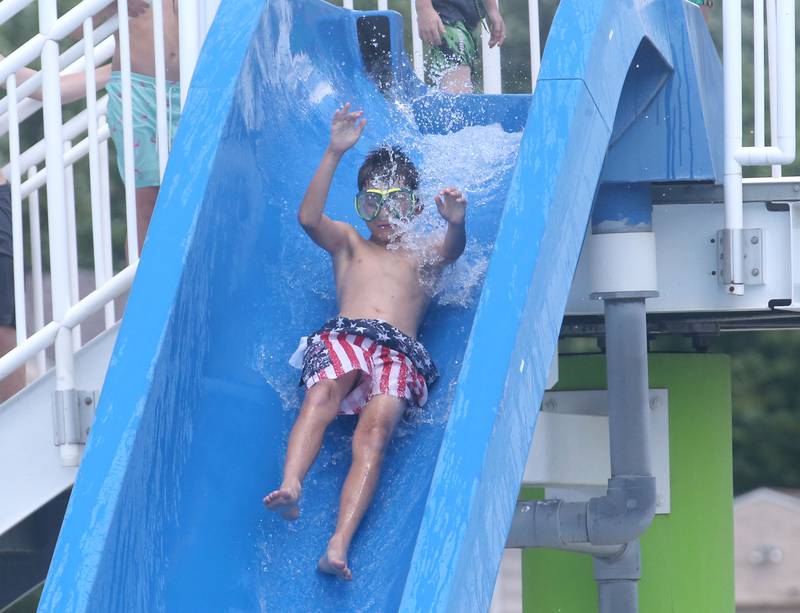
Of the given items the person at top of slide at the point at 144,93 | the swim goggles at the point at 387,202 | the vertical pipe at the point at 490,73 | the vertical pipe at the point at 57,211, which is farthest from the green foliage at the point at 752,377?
the swim goggles at the point at 387,202

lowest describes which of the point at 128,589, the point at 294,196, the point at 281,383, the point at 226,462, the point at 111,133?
the point at 128,589

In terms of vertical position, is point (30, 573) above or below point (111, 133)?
below

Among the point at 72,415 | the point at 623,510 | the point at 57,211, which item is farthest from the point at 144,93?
the point at 623,510

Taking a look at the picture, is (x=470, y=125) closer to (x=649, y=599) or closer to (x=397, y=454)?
(x=397, y=454)

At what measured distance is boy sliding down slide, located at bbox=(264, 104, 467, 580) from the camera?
4027 millimetres

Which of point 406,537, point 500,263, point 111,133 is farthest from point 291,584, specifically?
point 111,133

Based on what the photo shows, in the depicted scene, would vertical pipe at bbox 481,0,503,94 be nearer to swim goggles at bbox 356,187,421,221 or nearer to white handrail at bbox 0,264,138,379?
swim goggles at bbox 356,187,421,221

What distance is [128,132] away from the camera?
16.2 ft

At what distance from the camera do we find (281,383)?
4.34 meters

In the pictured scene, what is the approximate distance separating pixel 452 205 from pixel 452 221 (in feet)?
0.20

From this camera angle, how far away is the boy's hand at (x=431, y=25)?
5410mm

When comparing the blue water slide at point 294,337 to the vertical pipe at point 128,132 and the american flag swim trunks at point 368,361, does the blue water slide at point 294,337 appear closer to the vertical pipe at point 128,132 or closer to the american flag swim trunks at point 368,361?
the american flag swim trunks at point 368,361

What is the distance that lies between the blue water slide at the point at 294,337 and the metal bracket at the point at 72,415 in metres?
0.71

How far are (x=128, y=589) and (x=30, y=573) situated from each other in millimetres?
2501
